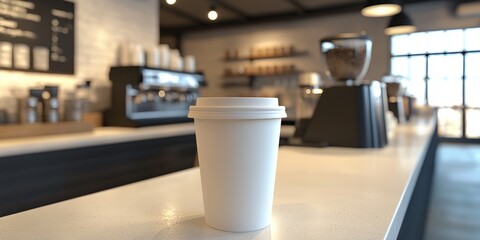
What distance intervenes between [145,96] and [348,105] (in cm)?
237

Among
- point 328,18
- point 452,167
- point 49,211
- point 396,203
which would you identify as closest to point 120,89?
point 49,211

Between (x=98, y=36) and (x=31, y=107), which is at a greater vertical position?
(x=98, y=36)

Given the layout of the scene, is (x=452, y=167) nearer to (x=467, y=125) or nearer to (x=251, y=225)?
(x=467, y=125)

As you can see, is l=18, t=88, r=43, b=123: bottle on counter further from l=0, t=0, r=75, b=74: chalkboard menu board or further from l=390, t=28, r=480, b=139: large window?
l=390, t=28, r=480, b=139: large window

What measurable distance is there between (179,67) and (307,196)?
3473 millimetres

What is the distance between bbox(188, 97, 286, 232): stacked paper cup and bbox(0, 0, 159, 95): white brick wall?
114 inches

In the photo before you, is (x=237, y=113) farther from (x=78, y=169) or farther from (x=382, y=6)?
(x=382, y=6)

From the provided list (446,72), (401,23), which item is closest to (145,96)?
(401,23)

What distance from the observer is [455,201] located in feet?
12.3

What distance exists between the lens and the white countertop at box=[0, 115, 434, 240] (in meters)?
0.60

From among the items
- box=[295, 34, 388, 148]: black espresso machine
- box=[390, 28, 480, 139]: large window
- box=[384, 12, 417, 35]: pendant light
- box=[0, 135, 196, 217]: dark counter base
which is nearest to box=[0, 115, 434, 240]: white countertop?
box=[295, 34, 388, 148]: black espresso machine

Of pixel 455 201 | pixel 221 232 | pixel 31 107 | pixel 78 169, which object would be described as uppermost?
pixel 31 107

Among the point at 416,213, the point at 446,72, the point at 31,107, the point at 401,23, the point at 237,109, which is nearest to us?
the point at 237,109

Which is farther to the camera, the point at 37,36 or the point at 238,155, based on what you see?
the point at 37,36
